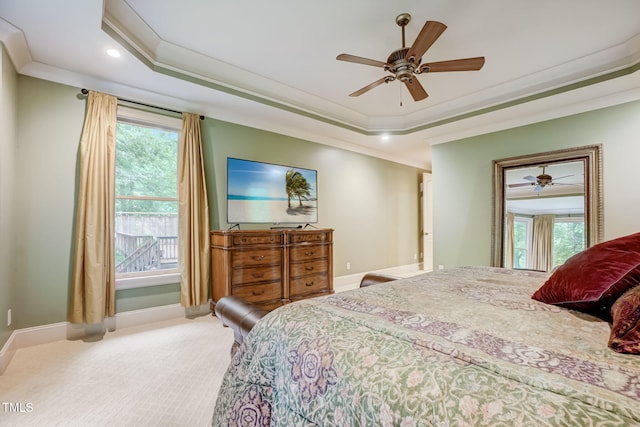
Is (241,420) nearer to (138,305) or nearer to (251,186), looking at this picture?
(138,305)

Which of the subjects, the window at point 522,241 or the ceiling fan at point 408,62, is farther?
the window at point 522,241

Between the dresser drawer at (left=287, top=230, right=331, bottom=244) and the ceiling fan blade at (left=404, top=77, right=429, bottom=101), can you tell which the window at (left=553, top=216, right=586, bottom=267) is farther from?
the dresser drawer at (left=287, top=230, right=331, bottom=244)

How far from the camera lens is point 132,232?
10.6 ft

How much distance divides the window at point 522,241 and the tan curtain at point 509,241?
3cm

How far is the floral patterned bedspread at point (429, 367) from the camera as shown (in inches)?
23.6

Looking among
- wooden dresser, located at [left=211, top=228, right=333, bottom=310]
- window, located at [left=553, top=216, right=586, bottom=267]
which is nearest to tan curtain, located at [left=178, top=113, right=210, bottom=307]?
wooden dresser, located at [left=211, top=228, right=333, bottom=310]

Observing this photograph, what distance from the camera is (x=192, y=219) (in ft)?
11.0

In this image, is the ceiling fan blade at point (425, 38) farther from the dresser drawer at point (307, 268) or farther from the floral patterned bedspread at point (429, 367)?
the dresser drawer at point (307, 268)

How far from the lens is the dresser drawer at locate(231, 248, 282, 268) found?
10.5 ft

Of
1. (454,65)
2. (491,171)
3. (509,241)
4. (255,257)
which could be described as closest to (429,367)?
(454,65)

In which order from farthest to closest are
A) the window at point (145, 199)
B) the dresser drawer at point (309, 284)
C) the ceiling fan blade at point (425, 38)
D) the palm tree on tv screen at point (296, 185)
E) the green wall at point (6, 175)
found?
the palm tree on tv screen at point (296, 185) → the dresser drawer at point (309, 284) → the window at point (145, 199) → the green wall at point (6, 175) → the ceiling fan blade at point (425, 38)

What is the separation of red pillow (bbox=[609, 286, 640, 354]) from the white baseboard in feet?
11.6
